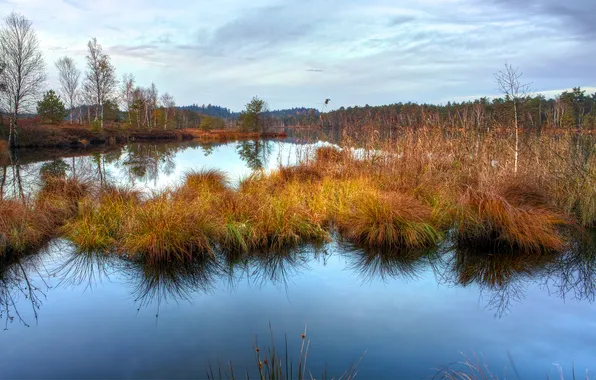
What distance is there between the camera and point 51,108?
39688 mm

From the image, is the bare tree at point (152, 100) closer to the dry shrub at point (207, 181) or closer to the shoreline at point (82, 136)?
the shoreline at point (82, 136)

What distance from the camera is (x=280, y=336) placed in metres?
4.06

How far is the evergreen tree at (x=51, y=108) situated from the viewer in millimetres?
39062

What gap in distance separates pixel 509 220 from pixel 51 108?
44872 mm

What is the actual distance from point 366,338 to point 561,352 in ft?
6.25

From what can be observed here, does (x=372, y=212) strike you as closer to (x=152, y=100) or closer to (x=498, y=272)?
(x=498, y=272)

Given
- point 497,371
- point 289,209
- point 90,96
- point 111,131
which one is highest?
point 90,96

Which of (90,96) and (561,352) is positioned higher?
(90,96)

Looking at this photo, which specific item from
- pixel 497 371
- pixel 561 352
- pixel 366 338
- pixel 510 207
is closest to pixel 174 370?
pixel 366 338

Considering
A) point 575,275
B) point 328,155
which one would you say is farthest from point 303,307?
point 328,155

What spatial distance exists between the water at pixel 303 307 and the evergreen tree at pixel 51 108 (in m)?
39.8

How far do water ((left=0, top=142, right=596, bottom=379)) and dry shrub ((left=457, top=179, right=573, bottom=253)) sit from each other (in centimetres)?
42

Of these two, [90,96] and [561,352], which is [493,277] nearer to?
[561,352]

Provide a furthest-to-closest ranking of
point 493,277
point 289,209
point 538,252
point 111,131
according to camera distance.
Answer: point 111,131, point 289,209, point 538,252, point 493,277
